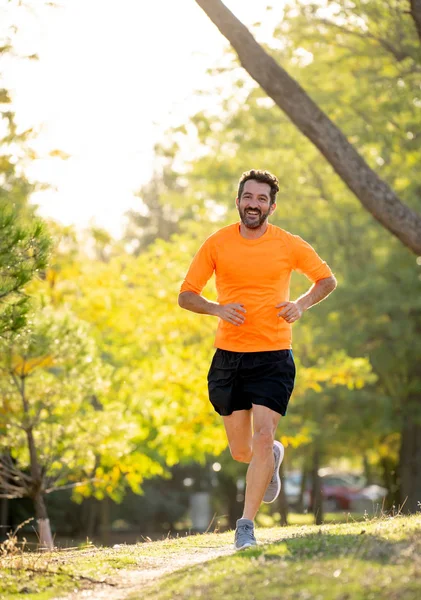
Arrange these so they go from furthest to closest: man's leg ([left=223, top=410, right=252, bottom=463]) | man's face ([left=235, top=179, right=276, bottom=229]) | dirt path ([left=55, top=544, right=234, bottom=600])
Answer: man's leg ([left=223, top=410, right=252, bottom=463]) → man's face ([left=235, top=179, right=276, bottom=229]) → dirt path ([left=55, top=544, right=234, bottom=600])

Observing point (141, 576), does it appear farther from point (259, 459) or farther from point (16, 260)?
point (16, 260)

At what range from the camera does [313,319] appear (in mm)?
22406

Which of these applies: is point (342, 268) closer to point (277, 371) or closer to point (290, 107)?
point (290, 107)

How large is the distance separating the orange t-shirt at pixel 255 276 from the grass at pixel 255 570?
52.0 inches

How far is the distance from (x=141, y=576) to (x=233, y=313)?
177 centimetres

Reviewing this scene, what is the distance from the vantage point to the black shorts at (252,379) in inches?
261

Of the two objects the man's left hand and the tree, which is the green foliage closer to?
the man's left hand

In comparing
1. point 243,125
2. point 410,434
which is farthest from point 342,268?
point 410,434

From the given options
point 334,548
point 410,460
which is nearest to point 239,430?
point 334,548

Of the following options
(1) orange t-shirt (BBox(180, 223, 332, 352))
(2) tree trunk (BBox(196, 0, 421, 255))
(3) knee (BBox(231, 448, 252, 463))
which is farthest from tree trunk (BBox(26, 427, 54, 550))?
(1) orange t-shirt (BBox(180, 223, 332, 352))

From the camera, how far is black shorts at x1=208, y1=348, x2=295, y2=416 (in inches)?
261

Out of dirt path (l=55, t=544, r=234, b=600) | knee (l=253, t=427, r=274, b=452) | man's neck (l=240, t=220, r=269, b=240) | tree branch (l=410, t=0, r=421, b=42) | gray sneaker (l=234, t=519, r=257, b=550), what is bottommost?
dirt path (l=55, t=544, r=234, b=600)

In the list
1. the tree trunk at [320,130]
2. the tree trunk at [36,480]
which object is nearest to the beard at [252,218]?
the tree trunk at [320,130]

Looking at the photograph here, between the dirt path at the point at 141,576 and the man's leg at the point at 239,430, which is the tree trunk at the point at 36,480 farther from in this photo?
the man's leg at the point at 239,430
